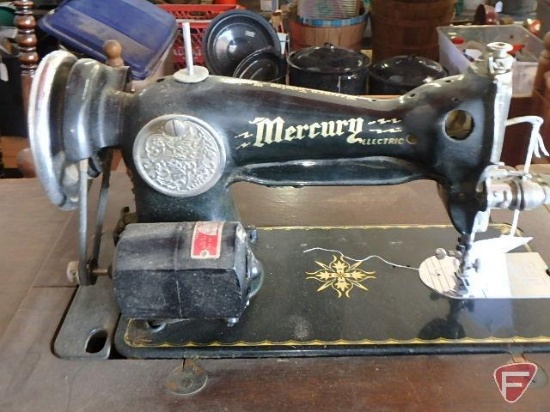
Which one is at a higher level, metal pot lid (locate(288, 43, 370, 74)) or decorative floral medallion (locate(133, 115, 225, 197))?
decorative floral medallion (locate(133, 115, 225, 197))

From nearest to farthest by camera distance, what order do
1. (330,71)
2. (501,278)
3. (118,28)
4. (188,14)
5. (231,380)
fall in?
(231,380) < (501,278) < (330,71) < (118,28) < (188,14)

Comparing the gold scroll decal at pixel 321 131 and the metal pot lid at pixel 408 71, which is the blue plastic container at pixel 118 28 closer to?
the metal pot lid at pixel 408 71

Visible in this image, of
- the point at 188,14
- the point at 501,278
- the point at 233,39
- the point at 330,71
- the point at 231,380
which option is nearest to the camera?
the point at 231,380

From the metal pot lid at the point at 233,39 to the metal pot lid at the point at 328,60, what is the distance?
0.17 m

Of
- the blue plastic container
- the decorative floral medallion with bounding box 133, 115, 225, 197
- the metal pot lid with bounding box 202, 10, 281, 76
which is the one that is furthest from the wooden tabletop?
the metal pot lid with bounding box 202, 10, 281, 76

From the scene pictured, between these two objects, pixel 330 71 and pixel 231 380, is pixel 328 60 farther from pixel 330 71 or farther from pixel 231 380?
pixel 231 380

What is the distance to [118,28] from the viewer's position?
2.36 metres

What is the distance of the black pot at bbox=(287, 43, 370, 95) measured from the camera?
7.17ft

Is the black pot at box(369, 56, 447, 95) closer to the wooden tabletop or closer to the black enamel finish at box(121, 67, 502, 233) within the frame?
the black enamel finish at box(121, 67, 502, 233)

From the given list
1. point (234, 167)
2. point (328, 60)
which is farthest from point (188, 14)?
point (234, 167)

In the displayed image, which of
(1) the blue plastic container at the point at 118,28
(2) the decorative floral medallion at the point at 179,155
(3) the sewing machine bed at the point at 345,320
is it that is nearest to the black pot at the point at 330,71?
(1) the blue plastic container at the point at 118,28

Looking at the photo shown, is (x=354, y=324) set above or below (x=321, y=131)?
below

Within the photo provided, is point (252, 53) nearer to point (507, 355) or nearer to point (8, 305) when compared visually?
point (8, 305)

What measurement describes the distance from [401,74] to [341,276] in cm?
128
